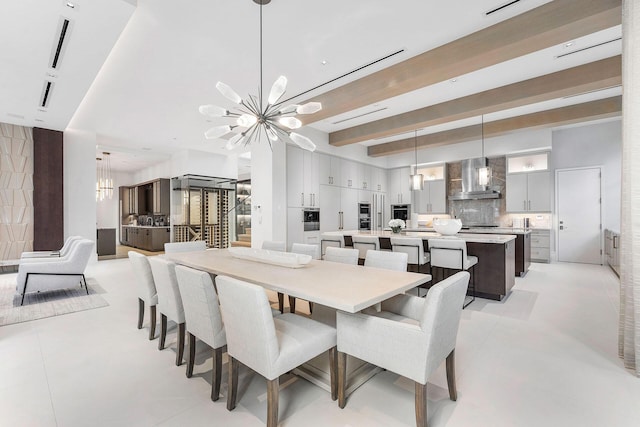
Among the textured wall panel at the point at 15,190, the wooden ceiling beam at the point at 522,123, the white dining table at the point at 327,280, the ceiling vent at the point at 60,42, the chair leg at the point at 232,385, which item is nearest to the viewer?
the white dining table at the point at 327,280

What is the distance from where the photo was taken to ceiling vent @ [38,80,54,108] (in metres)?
4.07

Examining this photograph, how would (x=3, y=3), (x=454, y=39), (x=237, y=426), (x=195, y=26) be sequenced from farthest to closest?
(x=454, y=39) < (x=195, y=26) < (x=3, y=3) < (x=237, y=426)

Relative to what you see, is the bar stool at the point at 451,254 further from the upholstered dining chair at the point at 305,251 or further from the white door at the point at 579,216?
the white door at the point at 579,216

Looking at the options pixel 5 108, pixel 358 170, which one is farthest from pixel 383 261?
pixel 5 108

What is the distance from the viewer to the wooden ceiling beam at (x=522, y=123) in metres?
5.17

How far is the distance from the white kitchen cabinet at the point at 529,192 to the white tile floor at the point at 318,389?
4260 millimetres

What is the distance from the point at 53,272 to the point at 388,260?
4544mm

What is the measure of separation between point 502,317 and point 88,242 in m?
5.48

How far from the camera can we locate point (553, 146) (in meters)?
6.87

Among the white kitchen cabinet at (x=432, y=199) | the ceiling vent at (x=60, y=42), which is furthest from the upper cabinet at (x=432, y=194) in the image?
the ceiling vent at (x=60, y=42)

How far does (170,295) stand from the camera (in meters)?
2.29

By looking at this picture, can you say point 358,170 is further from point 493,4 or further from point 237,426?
point 237,426

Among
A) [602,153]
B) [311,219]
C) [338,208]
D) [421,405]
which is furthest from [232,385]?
[602,153]

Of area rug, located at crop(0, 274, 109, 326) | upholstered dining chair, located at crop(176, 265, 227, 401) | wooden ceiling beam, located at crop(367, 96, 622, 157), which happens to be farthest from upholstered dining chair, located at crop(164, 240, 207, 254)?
wooden ceiling beam, located at crop(367, 96, 622, 157)
